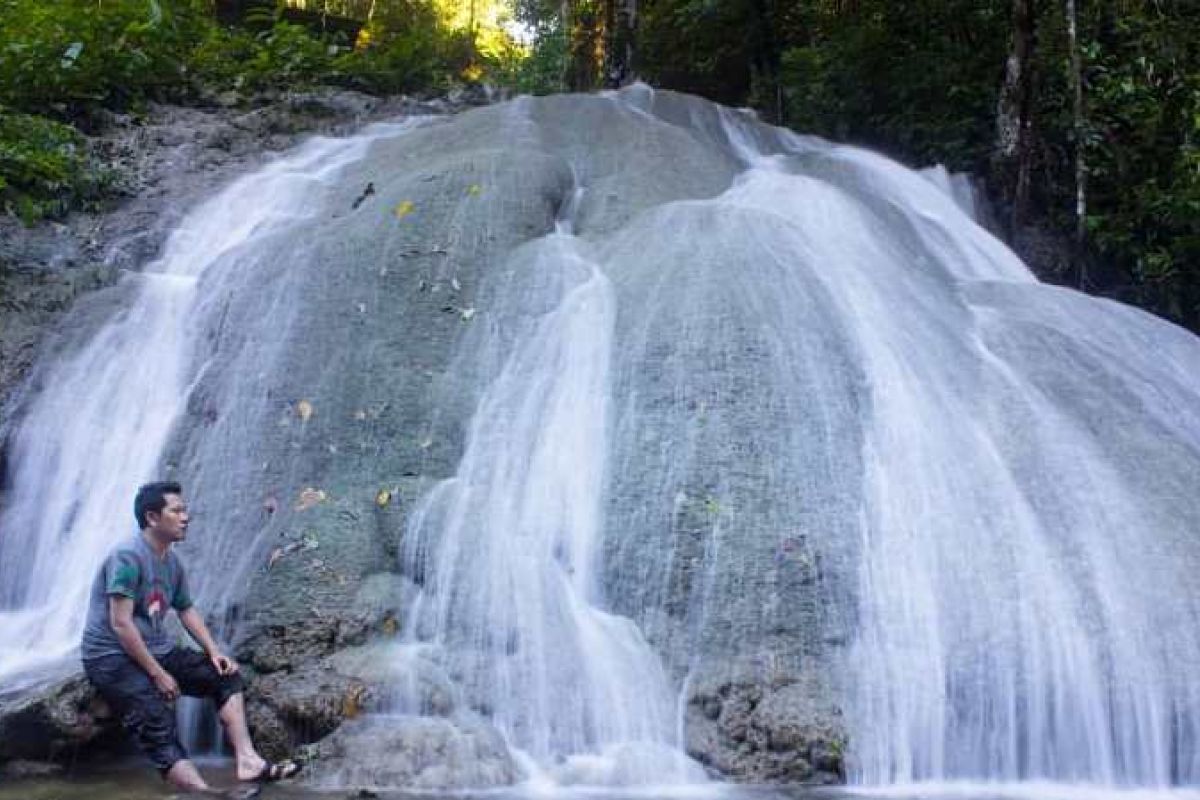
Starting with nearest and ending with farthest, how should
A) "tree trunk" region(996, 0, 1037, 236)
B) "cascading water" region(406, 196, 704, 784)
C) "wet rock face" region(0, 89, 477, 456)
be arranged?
"cascading water" region(406, 196, 704, 784), "wet rock face" region(0, 89, 477, 456), "tree trunk" region(996, 0, 1037, 236)

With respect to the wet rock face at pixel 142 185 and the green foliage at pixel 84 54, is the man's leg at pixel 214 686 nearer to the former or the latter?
the wet rock face at pixel 142 185

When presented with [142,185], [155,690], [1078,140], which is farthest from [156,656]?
[1078,140]

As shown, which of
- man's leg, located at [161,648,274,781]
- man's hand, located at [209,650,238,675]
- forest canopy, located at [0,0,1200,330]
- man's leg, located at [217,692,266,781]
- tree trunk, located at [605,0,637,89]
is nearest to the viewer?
man's leg, located at [217,692,266,781]

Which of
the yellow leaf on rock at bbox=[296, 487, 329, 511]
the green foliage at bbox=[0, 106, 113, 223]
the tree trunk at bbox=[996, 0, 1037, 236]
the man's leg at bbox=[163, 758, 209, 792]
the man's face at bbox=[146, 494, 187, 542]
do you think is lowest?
the man's leg at bbox=[163, 758, 209, 792]

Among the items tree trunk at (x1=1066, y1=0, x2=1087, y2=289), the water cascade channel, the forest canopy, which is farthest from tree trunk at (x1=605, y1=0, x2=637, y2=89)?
the water cascade channel

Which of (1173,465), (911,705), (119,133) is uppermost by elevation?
(119,133)

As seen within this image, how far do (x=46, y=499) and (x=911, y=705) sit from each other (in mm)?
5097

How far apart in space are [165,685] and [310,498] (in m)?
1.72

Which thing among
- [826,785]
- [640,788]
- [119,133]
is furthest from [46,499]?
[119,133]

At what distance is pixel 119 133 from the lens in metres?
11.0

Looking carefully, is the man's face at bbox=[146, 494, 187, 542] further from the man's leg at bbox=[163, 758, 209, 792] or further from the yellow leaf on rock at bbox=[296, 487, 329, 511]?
the yellow leaf on rock at bbox=[296, 487, 329, 511]

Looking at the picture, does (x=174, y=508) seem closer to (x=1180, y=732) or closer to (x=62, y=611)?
(x=62, y=611)

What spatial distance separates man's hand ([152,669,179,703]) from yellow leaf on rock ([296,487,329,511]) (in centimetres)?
159

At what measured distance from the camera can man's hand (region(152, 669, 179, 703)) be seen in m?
4.69
